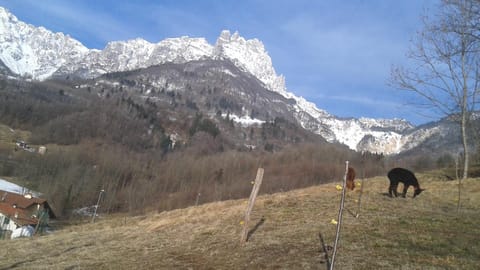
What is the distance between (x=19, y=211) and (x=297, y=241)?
3409 inches

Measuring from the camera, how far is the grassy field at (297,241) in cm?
1327

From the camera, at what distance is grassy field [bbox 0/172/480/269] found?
13.3 meters

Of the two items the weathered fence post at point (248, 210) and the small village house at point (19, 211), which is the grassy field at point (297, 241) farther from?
the small village house at point (19, 211)

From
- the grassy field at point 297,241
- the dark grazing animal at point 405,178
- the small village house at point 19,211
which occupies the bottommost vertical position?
the small village house at point 19,211

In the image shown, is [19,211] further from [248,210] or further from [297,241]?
[297,241]

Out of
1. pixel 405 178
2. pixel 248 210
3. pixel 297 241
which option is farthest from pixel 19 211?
pixel 297 241

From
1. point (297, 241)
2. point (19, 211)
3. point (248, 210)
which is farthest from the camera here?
point (19, 211)

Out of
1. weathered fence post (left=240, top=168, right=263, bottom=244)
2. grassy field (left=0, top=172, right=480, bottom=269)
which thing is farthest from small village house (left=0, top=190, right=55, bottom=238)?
weathered fence post (left=240, top=168, right=263, bottom=244)

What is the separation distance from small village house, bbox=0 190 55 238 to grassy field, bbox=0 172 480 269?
5339cm

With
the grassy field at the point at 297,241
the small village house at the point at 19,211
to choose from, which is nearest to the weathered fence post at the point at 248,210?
the grassy field at the point at 297,241

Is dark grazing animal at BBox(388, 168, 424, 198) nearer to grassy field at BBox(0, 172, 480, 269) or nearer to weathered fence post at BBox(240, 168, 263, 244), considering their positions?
grassy field at BBox(0, 172, 480, 269)

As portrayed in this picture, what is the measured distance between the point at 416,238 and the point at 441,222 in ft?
11.3

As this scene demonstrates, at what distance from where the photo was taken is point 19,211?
85.9m

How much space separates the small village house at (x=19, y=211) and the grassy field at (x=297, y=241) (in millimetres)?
53391
